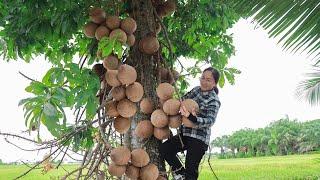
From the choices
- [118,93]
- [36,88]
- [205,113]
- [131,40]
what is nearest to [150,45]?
[131,40]

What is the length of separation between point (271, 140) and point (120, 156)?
4251 centimetres

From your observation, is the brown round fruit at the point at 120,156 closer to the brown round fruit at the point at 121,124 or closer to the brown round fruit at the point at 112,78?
the brown round fruit at the point at 121,124

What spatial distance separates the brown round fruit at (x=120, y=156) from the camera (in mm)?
2564

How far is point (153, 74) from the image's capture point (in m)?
2.88

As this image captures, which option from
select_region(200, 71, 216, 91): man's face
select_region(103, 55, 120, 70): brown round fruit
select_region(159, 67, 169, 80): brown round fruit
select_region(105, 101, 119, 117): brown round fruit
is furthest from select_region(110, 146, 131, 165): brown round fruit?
select_region(200, 71, 216, 91): man's face

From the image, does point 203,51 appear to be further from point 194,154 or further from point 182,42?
point 194,154

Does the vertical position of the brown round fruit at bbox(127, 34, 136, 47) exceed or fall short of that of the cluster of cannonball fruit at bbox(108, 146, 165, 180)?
it exceeds it

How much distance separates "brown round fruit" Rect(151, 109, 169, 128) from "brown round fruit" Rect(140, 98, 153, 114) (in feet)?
0.33

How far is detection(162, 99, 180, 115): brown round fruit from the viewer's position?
8.51ft

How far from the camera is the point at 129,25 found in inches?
108

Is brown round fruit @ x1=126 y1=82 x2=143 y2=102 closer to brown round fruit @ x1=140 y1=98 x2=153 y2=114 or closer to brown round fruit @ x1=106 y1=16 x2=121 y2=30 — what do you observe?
brown round fruit @ x1=140 y1=98 x2=153 y2=114

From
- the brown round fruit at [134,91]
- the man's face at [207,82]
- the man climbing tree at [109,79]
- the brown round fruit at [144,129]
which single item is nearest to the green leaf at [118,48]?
the man climbing tree at [109,79]

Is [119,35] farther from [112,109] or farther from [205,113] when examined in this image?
[205,113]

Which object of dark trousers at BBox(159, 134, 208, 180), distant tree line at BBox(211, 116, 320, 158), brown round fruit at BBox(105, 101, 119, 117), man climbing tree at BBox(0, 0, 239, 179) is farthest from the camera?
distant tree line at BBox(211, 116, 320, 158)
